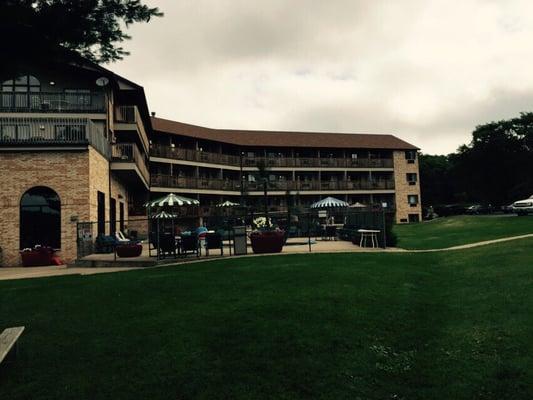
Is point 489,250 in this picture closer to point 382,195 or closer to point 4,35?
point 4,35

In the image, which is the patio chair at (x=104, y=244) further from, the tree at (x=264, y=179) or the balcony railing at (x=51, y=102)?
the balcony railing at (x=51, y=102)

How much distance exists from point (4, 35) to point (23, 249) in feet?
51.5

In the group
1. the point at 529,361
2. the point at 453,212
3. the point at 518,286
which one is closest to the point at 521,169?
the point at 453,212

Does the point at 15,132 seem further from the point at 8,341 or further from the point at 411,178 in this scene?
the point at 411,178

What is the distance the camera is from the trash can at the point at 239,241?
17.5m

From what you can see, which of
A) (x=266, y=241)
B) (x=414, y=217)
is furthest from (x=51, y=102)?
(x=414, y=217)

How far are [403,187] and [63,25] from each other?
5452cm

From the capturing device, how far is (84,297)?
9.02m

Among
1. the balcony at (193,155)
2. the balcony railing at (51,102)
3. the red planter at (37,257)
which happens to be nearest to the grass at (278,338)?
the red planter at (37,257)

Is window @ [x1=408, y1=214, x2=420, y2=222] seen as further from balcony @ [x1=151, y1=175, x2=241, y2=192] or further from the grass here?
the grass

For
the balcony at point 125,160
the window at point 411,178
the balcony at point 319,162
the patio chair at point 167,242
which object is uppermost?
the balcony at point 319,162

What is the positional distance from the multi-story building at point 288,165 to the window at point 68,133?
22.3m

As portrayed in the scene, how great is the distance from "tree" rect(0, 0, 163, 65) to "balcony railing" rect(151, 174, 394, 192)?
34.6m

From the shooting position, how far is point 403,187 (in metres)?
56.4
